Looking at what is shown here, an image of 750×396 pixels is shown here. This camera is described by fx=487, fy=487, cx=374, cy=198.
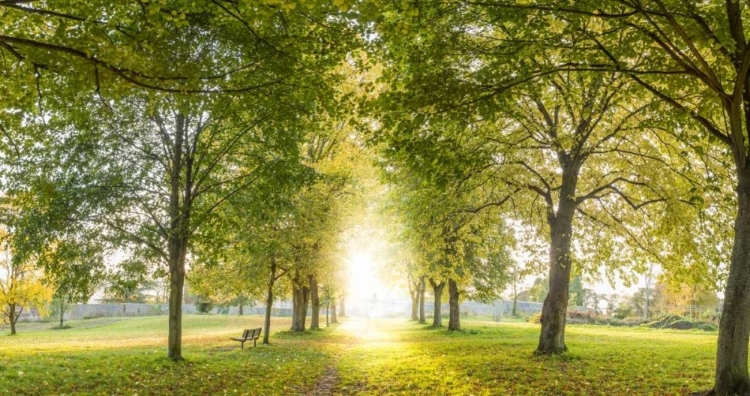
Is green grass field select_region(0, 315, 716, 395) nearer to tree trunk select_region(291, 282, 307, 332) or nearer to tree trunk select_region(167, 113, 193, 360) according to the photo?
tree trunk select_region(167, 113, 193, 360)

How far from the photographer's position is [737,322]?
7.90 metres

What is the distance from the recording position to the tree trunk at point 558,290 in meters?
14.8

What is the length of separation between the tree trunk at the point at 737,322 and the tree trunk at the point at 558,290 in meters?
6.79

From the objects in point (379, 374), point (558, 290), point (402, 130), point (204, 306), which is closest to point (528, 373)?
point (379, 374)

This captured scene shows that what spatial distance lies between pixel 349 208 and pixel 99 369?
17.1m

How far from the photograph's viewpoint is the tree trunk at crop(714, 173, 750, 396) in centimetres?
777

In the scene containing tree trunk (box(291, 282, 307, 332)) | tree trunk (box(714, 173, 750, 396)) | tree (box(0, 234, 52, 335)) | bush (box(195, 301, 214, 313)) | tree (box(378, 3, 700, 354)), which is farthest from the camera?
→ bush (box(195, 301, 214, 313))

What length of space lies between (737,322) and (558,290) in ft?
24.0

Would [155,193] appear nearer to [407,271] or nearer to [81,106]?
[81,106]

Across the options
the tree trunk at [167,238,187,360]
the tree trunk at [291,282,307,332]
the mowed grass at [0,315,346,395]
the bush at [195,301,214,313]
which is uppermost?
the tree trunk at [167,238,187,360]

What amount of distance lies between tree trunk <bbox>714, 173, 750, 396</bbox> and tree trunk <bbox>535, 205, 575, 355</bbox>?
6.79 metres

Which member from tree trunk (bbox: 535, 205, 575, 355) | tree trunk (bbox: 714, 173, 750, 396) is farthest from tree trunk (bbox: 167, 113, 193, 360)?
tree trunk (bbox: 714, 173, 750, 396)

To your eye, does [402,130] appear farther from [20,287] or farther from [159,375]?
[20,287]

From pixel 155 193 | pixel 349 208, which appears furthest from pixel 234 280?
pixel 155 193
